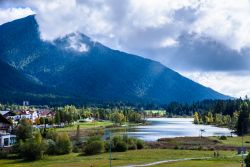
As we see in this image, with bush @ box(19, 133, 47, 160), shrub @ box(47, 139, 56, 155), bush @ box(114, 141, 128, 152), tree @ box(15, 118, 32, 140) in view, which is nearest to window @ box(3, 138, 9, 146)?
tree @ box(15, 118, 32, 140)

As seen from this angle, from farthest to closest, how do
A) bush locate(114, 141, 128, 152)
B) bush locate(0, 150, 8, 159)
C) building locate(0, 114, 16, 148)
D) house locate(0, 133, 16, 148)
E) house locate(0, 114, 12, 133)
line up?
house locate(0, 114, 12, 133), building locate(0, 114, 16, 148), house locate(0, 133, 16, 148), bush locate(114, 141, 128, 152), bush locate(0, 150, 8, 159)

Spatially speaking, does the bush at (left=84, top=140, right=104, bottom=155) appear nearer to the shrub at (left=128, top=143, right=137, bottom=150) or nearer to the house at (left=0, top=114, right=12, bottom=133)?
the shrub at (left=128, top=143, right=137, bottom=150)

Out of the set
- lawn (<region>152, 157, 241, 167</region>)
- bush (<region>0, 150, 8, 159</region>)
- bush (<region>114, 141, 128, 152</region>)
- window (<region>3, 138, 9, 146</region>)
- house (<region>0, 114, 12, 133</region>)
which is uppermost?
house (<region>0, 114, 12, 133</region>)

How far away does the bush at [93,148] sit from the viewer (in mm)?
109625

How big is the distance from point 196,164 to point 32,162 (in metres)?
34.9

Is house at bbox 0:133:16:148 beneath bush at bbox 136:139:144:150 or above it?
above

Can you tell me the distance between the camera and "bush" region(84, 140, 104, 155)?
109625 mm

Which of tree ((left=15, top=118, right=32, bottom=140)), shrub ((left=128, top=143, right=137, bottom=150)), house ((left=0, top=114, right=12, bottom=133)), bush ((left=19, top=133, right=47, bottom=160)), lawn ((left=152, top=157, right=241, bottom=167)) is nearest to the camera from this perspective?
lawn ((left=152, top=157, right=241, bottom=167))

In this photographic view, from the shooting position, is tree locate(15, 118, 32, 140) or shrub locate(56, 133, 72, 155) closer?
shrub locate(56, 133, 72, 155)

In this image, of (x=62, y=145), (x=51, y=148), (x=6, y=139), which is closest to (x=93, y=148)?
(x=62, y=145)

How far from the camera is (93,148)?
110125mm

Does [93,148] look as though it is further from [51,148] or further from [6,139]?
[6,139]

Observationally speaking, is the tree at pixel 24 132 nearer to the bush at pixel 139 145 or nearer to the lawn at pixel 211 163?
the bush at pixel 139 145

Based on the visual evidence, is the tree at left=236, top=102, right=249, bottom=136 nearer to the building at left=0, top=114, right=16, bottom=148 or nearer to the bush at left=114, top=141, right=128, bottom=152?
the bush at left=114, top=141, right=128, bottom=152
